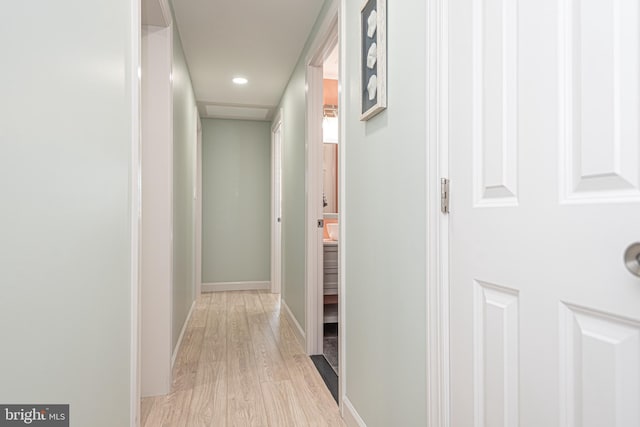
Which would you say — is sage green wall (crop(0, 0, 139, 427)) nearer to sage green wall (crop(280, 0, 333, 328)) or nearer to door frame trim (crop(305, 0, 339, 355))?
door frame trim (crop(305, 0, 339, 355))

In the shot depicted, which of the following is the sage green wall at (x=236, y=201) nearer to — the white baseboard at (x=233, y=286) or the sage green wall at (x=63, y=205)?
the white baseboard at (x=233, y=286)

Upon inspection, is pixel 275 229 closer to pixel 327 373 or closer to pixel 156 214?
→ pixel 327 373

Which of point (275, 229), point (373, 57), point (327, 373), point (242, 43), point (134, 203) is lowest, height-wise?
point (327, 373)

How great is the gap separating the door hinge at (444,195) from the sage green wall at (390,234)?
9 cm

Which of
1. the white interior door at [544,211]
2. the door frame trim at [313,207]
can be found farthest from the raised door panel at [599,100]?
the door frame trim at [313,207]

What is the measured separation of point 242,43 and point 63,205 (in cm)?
267

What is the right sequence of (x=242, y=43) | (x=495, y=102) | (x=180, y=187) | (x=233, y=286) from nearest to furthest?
(x=495, y=102)
(x=180, y=187)
(x=242, y=43)
(x=233, y=286)

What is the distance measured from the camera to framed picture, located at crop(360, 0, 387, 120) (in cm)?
150

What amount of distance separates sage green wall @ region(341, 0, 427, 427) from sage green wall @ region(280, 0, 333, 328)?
128 cm

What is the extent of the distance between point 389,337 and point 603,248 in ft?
3.08

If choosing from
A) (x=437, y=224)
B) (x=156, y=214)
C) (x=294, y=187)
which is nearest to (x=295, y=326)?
(x=294, y=187)

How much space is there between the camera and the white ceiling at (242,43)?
2.61 m

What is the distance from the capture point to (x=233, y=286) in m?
5.47

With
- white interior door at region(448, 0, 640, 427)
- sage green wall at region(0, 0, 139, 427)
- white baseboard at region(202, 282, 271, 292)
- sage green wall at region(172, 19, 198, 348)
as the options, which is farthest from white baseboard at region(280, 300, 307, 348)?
white interior door at region(448, 0, 640, 427)
